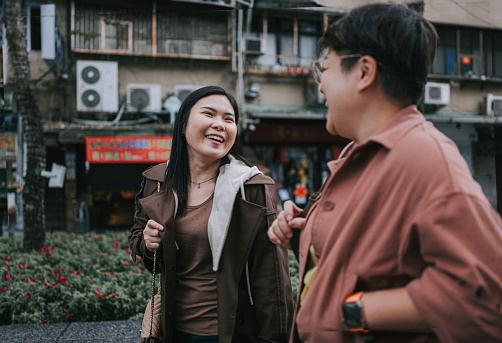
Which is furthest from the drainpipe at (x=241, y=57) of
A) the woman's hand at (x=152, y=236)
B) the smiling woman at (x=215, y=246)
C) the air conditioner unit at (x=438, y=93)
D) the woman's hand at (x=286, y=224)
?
the woman's hand at (x=286, y=224)

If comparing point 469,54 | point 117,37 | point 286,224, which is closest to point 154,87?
point 117,37

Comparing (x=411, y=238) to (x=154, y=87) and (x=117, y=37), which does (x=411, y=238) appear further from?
(x=117, y=37)

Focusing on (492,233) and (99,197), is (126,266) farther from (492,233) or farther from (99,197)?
(99,197)

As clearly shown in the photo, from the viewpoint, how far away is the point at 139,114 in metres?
11.6

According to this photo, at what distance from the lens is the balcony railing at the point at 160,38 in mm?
10758

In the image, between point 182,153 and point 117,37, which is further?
point 117,37

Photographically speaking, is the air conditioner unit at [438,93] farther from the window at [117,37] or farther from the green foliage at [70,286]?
the green foliage at [70,286]

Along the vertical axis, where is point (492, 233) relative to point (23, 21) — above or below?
below

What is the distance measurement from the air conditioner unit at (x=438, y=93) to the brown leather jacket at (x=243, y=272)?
Result: 11.4 meters

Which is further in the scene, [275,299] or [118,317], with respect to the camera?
[118,317]

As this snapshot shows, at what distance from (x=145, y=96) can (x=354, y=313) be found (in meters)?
11.1

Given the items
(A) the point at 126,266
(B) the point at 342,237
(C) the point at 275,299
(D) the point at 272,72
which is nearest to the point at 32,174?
(A) the point at 126,266

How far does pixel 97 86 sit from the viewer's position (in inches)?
432

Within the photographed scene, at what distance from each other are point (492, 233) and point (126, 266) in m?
5.13
